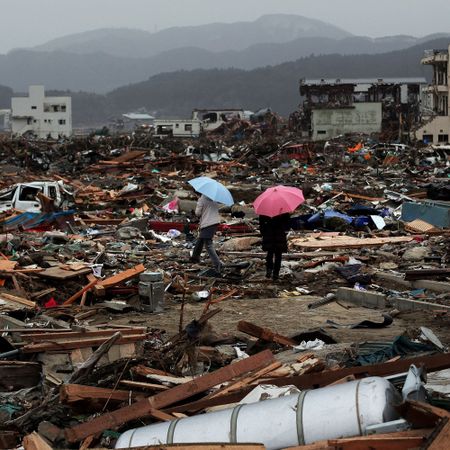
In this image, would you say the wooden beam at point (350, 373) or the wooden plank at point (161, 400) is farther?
the wooden beam at point (350, 373)

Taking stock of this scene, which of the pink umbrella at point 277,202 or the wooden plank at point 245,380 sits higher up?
the pink umbrella at point 277,202

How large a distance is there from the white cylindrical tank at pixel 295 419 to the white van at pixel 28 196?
1538 cm

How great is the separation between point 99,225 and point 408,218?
685 cm

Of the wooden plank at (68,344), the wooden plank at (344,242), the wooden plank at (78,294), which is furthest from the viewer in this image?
the wooden plank at (344,242)

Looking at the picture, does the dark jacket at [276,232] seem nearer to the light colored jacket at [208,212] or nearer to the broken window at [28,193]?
the light colored jacket at [208,212]

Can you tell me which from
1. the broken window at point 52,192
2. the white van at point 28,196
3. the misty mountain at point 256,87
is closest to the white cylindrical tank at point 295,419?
the white van at point 28,196

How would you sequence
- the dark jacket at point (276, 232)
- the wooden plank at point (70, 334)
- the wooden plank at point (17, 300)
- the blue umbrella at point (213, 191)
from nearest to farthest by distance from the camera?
the wooden plank at point (70, 334) → the wooden plank at point (17, 300) → the dark jacket at point (276, 232) → the blue umbrella at point (213, 191)

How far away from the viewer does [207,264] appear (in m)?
13.6

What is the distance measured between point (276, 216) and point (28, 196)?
10.4m

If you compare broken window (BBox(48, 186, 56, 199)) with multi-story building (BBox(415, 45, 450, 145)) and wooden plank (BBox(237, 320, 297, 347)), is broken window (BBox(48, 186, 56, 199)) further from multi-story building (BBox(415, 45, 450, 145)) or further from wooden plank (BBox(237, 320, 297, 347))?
multi-story building (BBox(415, 45, 450, 145))

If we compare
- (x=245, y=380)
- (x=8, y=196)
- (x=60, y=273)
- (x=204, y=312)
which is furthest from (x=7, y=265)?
(x=8, y=196)

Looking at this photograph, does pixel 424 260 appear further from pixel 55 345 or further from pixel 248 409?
pixel 248 409

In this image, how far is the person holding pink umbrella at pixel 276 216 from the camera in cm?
1195

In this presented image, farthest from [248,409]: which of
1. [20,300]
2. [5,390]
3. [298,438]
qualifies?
[20,300]
